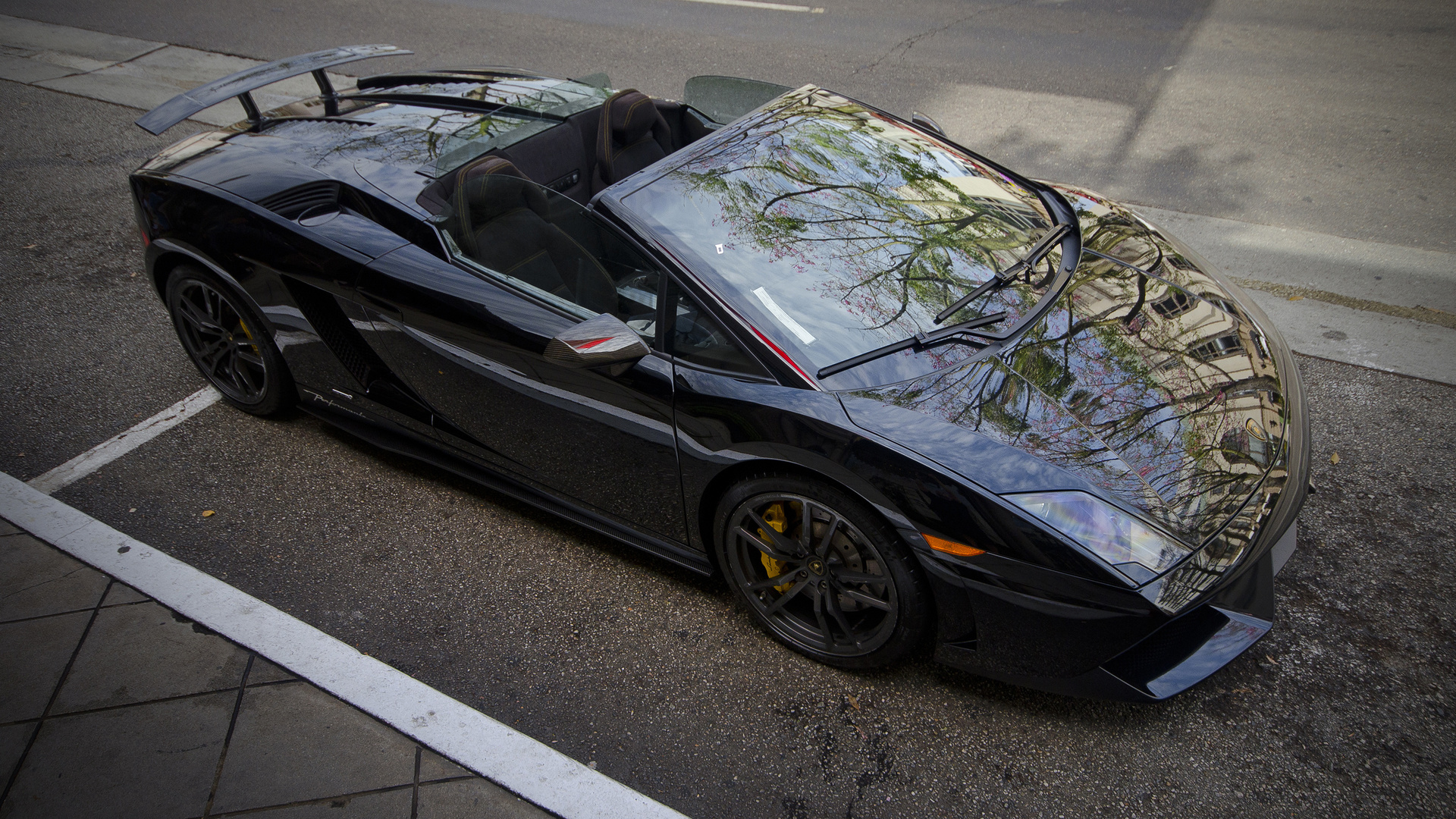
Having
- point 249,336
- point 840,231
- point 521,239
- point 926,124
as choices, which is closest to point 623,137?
point 521,239

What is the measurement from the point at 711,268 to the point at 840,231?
50 centimetres

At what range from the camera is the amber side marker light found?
7.23 feet

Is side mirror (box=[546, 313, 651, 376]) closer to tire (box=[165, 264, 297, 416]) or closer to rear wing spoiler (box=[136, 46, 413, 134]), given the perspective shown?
tire (box=[165, 264, 297, 416])

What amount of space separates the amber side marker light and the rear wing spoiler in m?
3.09

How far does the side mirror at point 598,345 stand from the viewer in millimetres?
2438

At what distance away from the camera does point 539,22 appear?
30.3 feet

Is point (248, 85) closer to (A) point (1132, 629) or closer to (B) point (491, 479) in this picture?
(B) point (491, 479)

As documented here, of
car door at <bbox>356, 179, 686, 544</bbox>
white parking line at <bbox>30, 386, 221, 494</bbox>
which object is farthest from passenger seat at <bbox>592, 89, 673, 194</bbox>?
white parking line at <bbox>30, 386, 221, 494</bbox>

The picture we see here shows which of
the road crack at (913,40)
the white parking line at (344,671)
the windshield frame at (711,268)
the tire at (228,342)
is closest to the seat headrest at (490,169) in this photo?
the windshield frame at (711,268)

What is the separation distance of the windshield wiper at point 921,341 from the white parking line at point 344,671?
4.26ft

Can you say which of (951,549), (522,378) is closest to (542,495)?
(522,378)

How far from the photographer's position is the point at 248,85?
3.61m

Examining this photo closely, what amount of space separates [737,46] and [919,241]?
6.20m

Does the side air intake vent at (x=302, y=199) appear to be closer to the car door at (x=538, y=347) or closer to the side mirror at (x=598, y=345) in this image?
the car door at (x=538, y=347)
